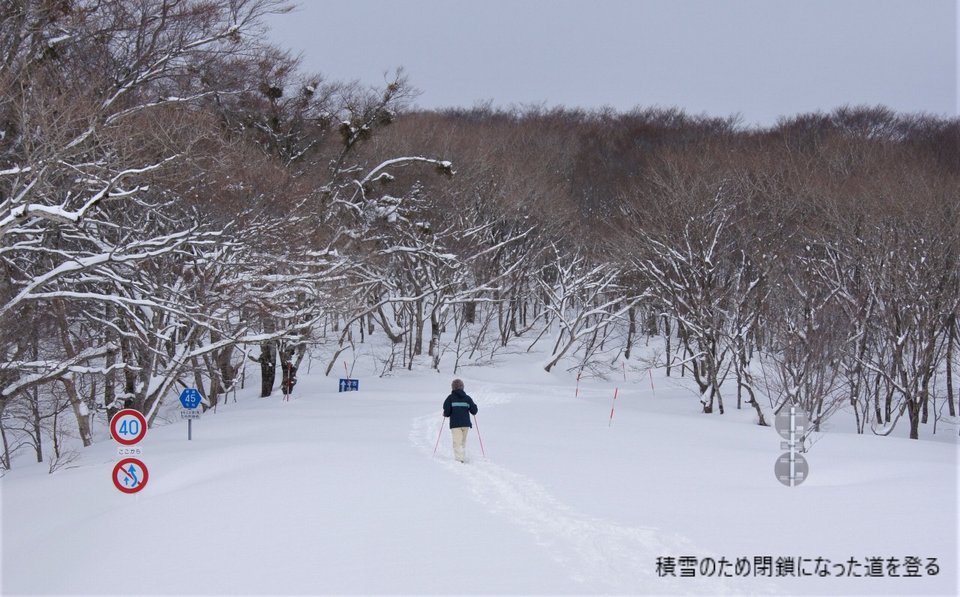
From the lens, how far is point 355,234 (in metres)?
29.6

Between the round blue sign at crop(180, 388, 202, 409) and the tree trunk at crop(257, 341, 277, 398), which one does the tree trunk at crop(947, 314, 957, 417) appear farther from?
the round blue sign at crop(180, 388, 202, 409)

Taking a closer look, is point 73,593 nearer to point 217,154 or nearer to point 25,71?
point 25,71

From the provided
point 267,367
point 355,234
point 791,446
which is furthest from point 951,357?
point 267,367

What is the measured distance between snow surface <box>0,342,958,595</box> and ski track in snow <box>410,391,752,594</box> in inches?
1.4

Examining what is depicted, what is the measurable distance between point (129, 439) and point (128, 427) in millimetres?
181

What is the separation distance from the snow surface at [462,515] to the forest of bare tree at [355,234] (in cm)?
344

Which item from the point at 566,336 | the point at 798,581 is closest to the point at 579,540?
the point at 798,581

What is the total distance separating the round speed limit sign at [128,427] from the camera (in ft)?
37.2

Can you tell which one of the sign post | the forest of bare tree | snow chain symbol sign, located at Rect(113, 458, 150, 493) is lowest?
snow chain symbol sign, located at Rect(113, 458, 150, 493)

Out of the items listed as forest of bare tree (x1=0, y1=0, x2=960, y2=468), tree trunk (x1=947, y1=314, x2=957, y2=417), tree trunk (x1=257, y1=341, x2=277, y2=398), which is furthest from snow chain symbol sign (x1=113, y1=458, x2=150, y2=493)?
tree trunk (x1=947, y1=314, x2=957, y2=417)

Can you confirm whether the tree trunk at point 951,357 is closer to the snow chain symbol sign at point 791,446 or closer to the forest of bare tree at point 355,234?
the forest of bare tree at point 355,234

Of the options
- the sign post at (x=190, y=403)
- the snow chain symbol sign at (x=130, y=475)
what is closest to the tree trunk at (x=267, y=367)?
the sign post at (x=190, y=403)

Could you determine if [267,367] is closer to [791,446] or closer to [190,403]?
[190,403]

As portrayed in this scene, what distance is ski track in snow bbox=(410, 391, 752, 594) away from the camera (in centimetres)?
832
